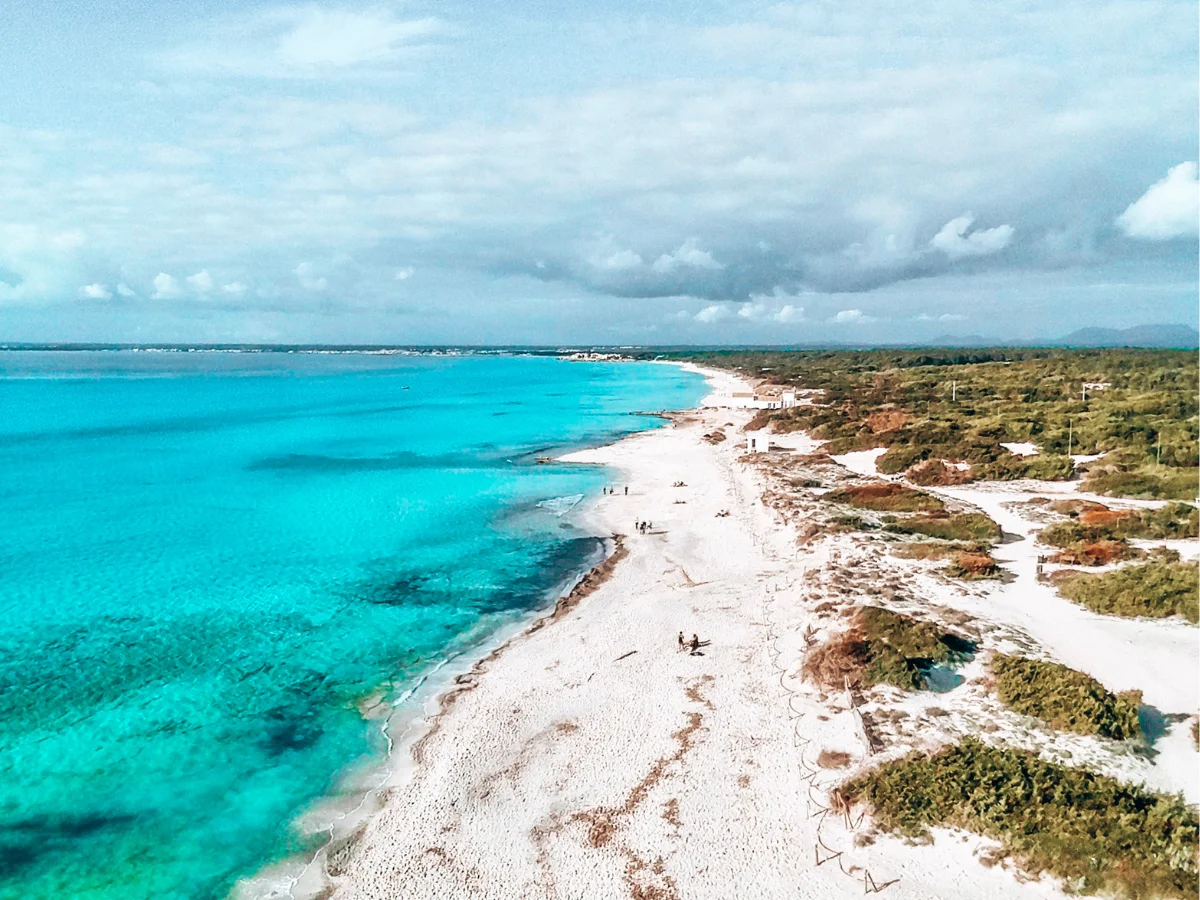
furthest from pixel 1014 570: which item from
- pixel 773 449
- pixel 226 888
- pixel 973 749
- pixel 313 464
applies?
pixel 313 464

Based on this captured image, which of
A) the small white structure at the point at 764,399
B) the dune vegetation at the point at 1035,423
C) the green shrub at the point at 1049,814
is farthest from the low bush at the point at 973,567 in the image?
the small white structure at the point at 764,399

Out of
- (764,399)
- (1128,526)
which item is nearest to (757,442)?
(1128,526)

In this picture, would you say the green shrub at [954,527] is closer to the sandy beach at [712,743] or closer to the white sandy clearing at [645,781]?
the sandy beach at [712,743]

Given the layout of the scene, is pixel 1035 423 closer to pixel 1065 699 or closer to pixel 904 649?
pixel 904 649

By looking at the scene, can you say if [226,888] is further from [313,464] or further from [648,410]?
[648,410]

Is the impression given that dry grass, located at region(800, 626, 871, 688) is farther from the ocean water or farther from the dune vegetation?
the dune vegetation
